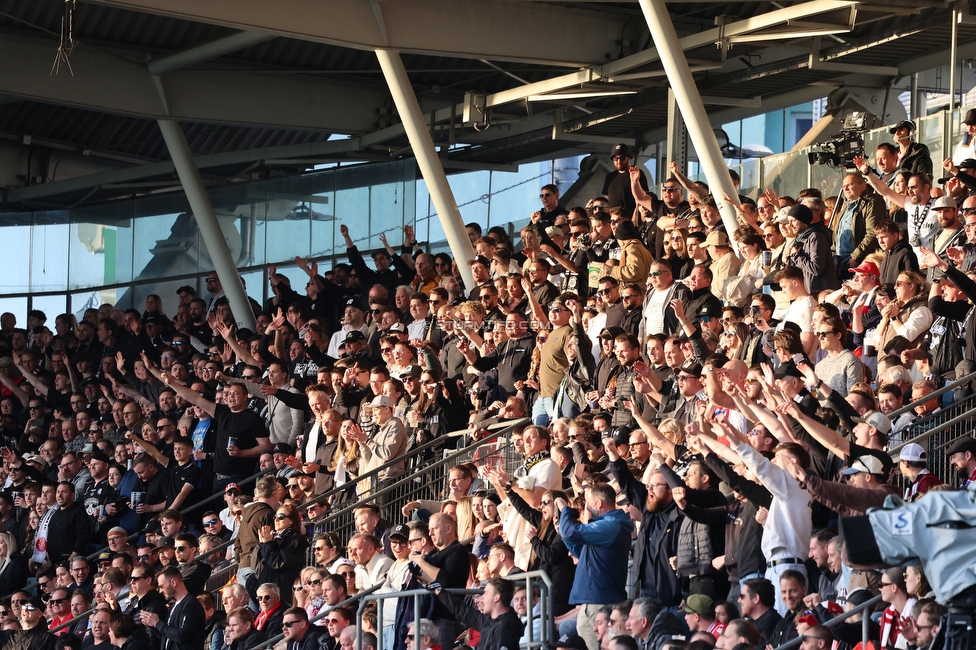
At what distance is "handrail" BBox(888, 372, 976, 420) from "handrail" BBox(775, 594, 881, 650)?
8.00ft

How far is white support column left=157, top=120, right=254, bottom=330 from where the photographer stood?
20.6m

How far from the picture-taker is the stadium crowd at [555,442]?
8602mm

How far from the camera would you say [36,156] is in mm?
26391

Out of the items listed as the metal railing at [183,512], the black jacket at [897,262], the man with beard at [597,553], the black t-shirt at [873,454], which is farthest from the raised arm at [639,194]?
the black t-shirt at [873,454]

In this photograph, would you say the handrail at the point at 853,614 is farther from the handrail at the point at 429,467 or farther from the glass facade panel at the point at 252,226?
the glass facade panel at the point at 252,226

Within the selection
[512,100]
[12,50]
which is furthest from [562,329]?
[12,50]

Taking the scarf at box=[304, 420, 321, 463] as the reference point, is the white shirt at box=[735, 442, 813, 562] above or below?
below

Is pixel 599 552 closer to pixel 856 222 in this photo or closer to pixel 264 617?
pixel 264 617

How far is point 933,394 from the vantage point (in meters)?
9.51

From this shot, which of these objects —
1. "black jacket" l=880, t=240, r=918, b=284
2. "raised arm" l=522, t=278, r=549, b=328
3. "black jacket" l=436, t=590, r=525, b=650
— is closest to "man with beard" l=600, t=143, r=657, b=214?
"raised arm" l=522, t=278, r=549, b=328

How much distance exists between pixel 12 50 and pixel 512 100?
22.3ft

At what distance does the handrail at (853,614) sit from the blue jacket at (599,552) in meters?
1.79

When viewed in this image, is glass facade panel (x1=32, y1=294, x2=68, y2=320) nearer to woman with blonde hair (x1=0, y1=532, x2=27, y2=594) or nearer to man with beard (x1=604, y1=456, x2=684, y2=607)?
woman with blonde hair (x1=0, y1=532, x2=27, y2=594)

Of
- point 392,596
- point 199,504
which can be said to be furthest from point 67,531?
point 392,596
